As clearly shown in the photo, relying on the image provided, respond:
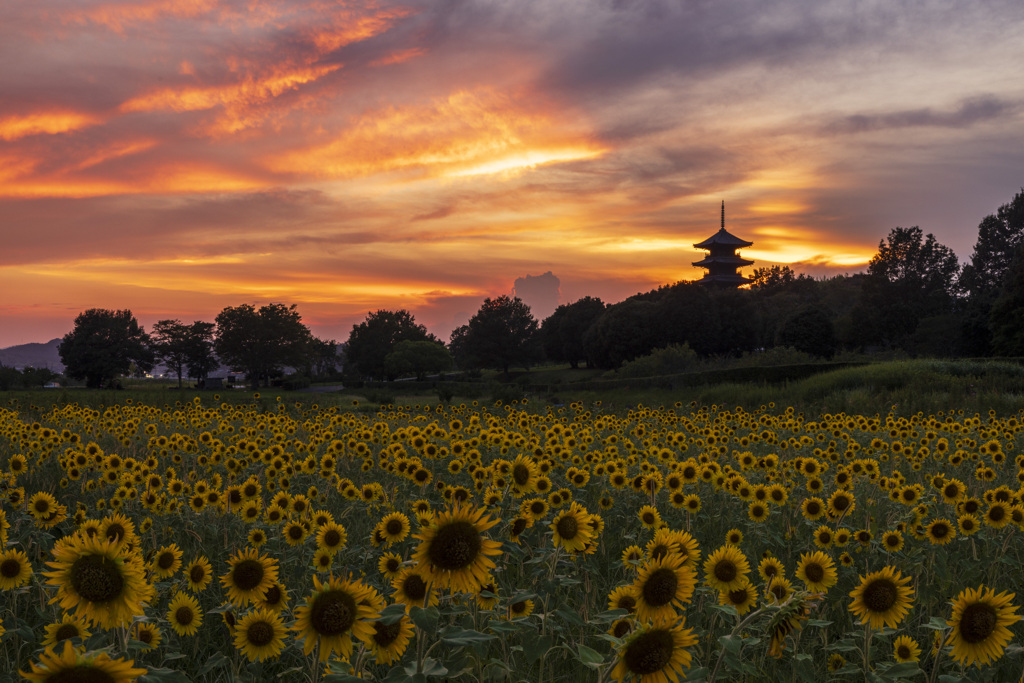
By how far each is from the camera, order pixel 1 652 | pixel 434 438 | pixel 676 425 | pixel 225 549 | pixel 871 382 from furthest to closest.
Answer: pixel 871 382 → pixel 676 425 → pixel 434 438 → pixel 225 549 → pixel 1 652

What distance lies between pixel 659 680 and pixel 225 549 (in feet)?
13.4

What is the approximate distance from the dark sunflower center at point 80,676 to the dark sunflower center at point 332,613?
631 mm

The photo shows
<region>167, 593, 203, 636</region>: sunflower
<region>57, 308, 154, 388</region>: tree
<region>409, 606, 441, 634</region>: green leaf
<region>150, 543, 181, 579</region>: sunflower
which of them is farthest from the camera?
<region>57, 308, 154, 388</region>: tree

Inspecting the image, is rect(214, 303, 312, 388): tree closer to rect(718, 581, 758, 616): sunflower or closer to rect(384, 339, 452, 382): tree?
rect(384, 339, 452, 382): tree

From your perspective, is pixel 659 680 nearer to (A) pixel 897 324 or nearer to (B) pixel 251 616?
(B) pixel 251 616

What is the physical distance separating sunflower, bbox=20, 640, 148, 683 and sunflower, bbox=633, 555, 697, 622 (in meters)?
1.64

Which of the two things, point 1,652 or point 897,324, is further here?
point 897,324

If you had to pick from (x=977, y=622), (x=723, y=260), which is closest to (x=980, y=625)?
(x=977, y=622)

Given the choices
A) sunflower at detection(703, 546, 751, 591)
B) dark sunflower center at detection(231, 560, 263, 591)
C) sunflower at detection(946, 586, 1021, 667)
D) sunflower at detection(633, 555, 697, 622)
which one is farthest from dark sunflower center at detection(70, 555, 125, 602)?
sunflower at detection(946, 586, 1021, 667)

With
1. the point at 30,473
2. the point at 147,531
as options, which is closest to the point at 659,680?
the point at 147,531

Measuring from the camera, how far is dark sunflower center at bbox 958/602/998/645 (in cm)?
280

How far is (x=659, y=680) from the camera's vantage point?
2.16 meters

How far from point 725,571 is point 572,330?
91298 mm

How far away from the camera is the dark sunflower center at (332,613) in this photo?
2.24 metres
